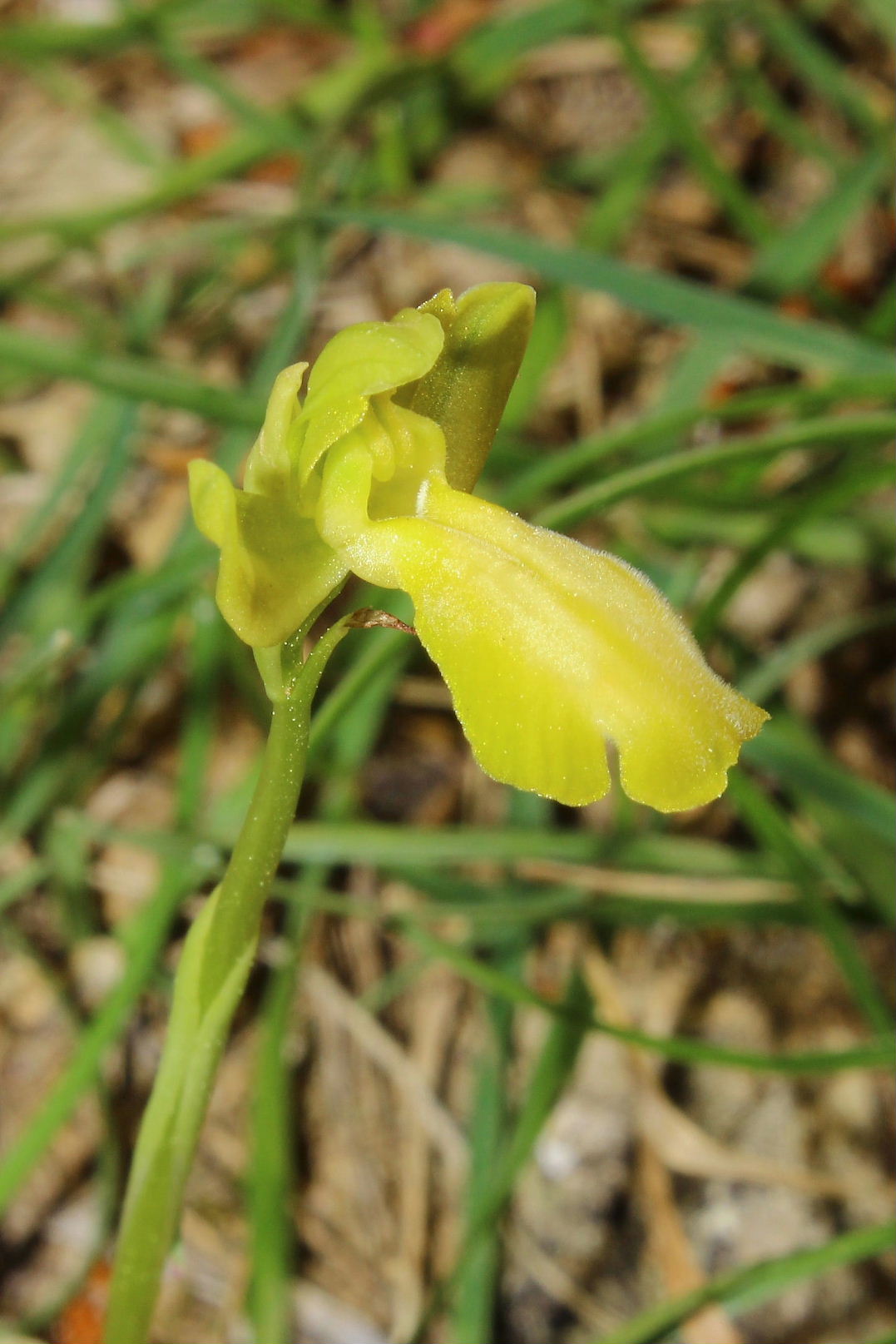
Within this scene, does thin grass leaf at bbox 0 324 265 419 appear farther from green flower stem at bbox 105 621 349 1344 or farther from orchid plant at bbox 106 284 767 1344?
green flower stem at bbox 105 621 349 1344

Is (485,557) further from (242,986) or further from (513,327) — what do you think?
(242,986)

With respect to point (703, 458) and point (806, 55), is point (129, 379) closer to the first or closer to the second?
point (703, 458)

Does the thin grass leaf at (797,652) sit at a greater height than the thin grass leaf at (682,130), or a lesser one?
lesser

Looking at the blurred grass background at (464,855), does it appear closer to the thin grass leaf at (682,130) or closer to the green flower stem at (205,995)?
the thin grass leaf at (682,130)

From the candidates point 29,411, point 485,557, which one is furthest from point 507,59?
point 485,557

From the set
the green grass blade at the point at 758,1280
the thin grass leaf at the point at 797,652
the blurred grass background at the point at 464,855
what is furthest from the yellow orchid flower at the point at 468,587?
the thin grass leaf at the point at 797,652

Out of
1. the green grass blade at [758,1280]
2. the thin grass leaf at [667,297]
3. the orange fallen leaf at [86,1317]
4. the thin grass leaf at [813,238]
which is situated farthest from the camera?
the thin grass leaf at [813,238]

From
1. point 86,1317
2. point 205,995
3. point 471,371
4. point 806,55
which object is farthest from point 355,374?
point 806,55
